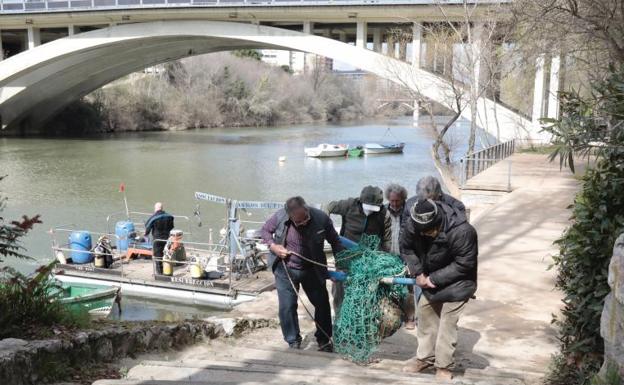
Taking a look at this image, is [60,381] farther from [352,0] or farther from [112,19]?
[112,19]

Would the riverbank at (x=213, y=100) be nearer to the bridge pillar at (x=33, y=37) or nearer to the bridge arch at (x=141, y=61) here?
the bridge arch at (x=141, y=61)

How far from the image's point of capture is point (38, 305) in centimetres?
389

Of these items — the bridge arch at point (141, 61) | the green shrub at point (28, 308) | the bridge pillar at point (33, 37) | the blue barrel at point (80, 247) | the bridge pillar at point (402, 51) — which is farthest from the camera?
the bridge pillar at point (33, 37)

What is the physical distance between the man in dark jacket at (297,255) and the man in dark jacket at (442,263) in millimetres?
736

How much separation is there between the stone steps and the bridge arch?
17.5 metres

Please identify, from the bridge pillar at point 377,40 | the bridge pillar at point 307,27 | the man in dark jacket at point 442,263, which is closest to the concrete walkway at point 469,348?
the man in dark jacket at point 442,263

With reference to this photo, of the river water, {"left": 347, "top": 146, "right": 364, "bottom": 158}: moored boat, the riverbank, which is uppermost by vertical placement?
the riverbank

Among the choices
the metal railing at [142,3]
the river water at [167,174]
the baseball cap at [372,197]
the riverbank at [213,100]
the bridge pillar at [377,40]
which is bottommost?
the river water at [167,174]

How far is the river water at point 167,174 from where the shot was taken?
62.3ft

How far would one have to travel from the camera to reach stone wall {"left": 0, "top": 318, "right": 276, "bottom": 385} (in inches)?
126

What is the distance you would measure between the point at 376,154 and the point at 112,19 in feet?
51.1

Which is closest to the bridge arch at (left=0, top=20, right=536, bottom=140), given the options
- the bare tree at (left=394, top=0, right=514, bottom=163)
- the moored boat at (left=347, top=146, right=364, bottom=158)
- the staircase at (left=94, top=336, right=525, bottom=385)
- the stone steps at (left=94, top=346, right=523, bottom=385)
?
the bare tree at (left=394, top=0, right=514, bottom=163)

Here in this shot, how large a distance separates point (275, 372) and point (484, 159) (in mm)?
13133

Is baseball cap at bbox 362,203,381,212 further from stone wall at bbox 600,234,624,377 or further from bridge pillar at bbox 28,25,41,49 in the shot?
bridge pillar at bbox 28,25,41,49
